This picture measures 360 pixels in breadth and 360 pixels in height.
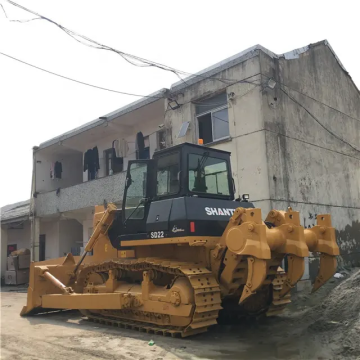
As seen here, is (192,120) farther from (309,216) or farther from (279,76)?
(309,216)

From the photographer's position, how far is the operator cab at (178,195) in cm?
666

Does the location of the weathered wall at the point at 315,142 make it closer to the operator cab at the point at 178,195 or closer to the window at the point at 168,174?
the operator cab at the point at 178,195

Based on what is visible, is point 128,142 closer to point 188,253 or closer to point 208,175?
point 208,175

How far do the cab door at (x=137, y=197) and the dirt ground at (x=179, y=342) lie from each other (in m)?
1.82

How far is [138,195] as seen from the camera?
304 inches

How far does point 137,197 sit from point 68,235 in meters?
14.2


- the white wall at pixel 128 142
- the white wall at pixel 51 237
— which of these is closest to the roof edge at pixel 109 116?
the white wall at pixel 128 142

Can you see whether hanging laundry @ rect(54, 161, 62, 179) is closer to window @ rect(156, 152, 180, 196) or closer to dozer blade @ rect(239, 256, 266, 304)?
window @ rect(156, 152, 180, 196)

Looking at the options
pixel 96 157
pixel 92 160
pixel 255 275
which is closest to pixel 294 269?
pixel 255 275

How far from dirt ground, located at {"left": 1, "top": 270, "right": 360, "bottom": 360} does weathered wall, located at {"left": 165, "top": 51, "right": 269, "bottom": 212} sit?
→ 3618 millimetres

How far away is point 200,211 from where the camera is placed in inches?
263

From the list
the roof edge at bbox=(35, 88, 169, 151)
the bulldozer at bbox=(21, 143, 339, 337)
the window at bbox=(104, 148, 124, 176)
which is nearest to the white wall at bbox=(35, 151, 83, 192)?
the roof edge at bbox=(35, 88, 169, 151)

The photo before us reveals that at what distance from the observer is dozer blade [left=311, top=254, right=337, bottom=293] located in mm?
6781

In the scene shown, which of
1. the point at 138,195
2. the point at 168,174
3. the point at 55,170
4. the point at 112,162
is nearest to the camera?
the point at 168,174
